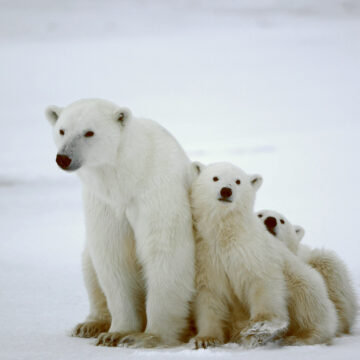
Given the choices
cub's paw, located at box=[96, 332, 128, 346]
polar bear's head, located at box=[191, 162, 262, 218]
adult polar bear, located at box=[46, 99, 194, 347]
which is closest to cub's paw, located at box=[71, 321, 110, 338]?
adult polar bear, located at box=[46, 99, 194, 347]

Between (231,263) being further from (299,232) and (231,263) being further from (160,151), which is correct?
(299,232)

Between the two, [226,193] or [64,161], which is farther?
[226,193]

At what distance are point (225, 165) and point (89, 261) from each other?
1.38 meters

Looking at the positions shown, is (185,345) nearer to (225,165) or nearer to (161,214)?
(161,214)

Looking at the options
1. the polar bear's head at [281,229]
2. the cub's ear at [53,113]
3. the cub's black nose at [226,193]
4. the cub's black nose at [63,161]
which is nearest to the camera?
the cub's black nose at [63,161]

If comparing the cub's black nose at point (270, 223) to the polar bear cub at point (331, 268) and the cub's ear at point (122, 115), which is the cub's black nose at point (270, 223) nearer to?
the polar bear cub at point (331, 268)

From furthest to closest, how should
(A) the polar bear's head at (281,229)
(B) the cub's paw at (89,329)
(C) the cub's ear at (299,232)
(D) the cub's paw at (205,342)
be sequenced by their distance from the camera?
1. (C) the cub's ear at (299,232)
2. (A) the polar bear's head at (281,229)
3. (B) the cub's paw at (89,329)
4. (D) the cub's paw at (205,342)

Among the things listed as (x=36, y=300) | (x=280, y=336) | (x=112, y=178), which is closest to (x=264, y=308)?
(x=280, y=336)

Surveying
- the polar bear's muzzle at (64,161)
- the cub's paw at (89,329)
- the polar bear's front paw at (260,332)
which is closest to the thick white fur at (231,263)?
the polar bear's front paw at (260,332)

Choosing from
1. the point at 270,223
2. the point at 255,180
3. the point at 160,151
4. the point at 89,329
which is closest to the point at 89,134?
the point at 160,151

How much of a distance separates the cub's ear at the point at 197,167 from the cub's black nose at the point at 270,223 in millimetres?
757

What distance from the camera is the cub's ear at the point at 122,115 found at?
5.28m

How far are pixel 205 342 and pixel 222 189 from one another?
106cm

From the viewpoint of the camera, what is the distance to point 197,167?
574 cm
